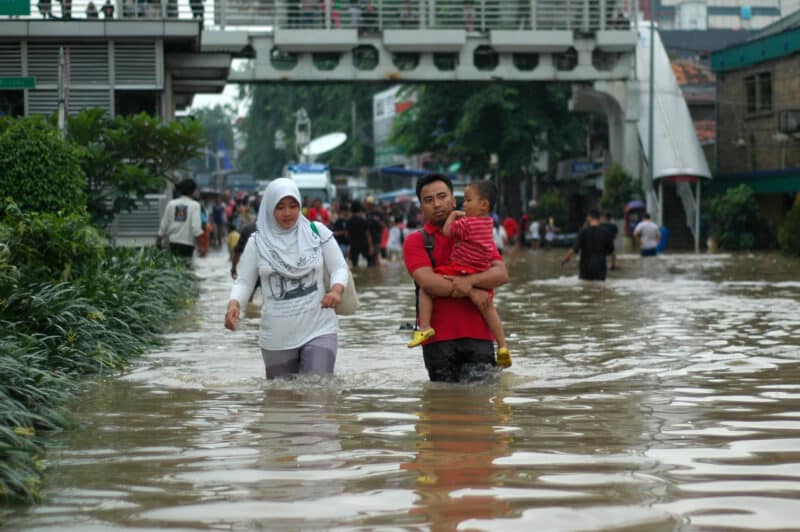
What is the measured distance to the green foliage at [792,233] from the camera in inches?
1581

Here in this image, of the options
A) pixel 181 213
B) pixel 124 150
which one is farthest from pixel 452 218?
pixel 124 150

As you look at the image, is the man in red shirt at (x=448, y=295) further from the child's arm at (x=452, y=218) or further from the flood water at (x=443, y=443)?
the flood water at (x=443, y=443)

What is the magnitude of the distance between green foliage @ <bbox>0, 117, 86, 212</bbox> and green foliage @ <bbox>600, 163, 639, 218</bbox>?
35.6m

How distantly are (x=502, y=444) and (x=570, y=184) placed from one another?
5877 centimetres

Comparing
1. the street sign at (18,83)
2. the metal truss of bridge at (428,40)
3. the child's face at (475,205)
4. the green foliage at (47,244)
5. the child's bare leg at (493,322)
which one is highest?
the metal truss of bridge at (428,40)

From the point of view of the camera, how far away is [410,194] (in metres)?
73.5

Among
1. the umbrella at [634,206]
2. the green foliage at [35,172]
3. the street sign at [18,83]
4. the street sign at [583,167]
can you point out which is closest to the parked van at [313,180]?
the umbrella at [634,206]

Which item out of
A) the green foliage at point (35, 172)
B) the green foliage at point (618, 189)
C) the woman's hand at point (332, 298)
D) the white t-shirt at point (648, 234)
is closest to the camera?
the woman's hand at point (332, 298)

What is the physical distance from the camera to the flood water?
5.78 metres

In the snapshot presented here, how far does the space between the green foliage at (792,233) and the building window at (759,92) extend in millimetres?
9836

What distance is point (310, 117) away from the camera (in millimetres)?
97062

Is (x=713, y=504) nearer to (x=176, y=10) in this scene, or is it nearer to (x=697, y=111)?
(x=176, y=10)

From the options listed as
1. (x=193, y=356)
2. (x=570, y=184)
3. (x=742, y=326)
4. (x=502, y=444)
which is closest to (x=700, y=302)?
(x=742, y=326)

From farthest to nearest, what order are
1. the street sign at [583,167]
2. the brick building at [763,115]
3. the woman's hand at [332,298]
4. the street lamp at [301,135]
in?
the street lamp at [301,135]
the street sign at [583,167]
the brick building at [763,115]
the woman's hand at [332,298]
